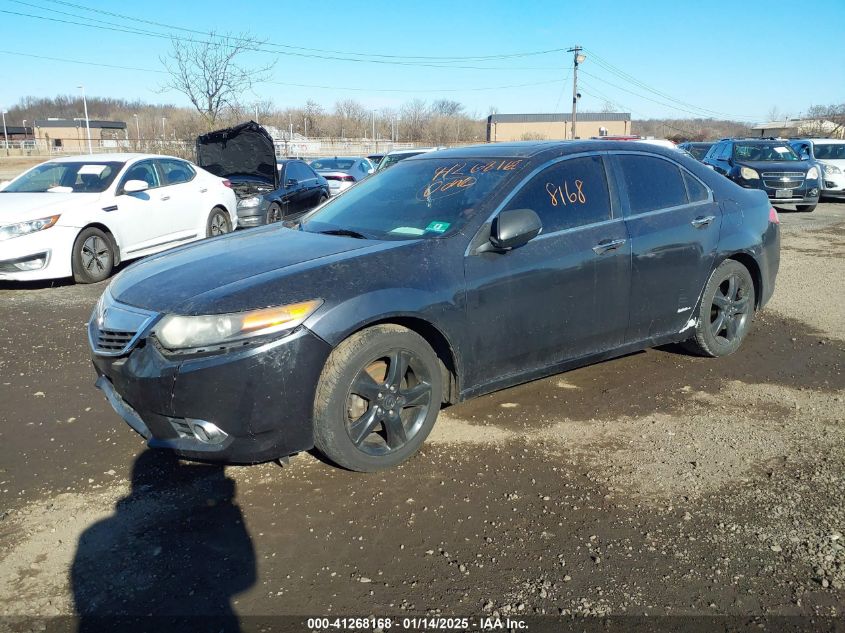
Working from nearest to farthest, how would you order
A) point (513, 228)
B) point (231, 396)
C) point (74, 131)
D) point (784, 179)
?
point (231, 396), point (513, 228), point (784, 179), point (74, 131)

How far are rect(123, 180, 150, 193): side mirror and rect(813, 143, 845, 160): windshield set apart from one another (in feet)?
60.3

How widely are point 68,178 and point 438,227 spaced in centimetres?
701

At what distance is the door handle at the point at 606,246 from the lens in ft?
13.8

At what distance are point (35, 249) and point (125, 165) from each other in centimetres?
192

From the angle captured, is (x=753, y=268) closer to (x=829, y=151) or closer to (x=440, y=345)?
(x=440, y=345)

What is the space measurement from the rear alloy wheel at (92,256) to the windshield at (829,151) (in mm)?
18987

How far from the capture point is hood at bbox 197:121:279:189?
13078 mm

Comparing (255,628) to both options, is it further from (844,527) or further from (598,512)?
(844,527)

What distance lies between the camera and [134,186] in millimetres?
8852

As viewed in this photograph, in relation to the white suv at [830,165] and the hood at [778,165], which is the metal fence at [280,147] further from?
the white suv at [830,165]

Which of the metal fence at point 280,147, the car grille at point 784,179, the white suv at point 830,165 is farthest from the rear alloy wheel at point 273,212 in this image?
the metal fence at point 280,147

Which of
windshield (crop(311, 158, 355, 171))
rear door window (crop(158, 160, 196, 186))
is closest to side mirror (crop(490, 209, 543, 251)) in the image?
rear door window (crop(158, 160, 196, 186))

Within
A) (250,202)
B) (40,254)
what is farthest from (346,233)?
(250,202)

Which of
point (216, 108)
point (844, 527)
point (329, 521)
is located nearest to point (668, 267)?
point (844, 527)
